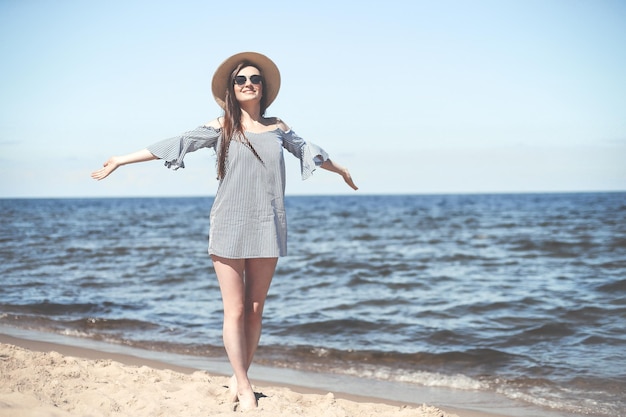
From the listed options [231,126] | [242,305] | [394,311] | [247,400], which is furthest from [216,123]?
[394,311]

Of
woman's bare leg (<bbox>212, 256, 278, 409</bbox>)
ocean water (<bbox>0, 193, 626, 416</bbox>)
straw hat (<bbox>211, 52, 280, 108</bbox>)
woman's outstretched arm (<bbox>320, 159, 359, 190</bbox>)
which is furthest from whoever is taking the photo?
ocean water (<bbox>0, 193, 626, 416</bbox>)

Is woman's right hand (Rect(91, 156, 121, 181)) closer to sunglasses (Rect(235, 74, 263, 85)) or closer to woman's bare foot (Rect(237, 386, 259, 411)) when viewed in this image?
sunglasses (Rect(235, 74, 263, 85))

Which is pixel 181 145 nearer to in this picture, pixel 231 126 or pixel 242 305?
pixel 231 126

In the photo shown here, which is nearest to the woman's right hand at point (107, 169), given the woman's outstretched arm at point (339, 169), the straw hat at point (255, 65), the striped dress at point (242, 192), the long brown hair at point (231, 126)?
the striped dress at point (242, 192)

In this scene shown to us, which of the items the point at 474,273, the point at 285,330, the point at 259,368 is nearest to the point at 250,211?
the point at 259,368

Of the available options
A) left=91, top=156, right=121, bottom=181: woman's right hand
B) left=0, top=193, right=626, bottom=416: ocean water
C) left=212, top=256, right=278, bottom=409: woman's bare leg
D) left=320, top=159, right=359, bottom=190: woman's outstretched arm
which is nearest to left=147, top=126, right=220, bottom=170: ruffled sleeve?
left=91, top=156, right=121, bottom=181: woman's right hand

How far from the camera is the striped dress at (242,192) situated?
12.6ft

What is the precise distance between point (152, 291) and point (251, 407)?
312 inches

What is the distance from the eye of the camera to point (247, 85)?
13.2 ft

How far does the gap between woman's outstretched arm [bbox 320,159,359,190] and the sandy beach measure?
1644 mm

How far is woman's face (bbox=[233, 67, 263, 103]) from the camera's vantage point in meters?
4.02

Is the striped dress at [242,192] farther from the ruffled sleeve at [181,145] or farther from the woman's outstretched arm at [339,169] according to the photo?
the woman's outstretched arm at [339,169]

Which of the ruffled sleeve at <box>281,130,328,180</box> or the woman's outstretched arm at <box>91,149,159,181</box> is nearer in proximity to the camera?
the woman's outstretched arm at <box>91,149,159,181</box>

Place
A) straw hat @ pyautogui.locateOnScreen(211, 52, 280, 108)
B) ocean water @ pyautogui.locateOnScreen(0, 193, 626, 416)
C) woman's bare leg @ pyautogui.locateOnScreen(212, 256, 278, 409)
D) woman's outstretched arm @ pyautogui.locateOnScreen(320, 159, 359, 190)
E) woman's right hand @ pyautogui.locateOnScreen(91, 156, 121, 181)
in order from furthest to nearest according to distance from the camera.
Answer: ocean water @ pyautogui.locateOnScreen(0, 193, 626, 416) < woman's outstretched arm @ pyautogui.locateOnScreen(320, 159, 359, 190) < straw hat @ pyautogui.locateOnScreen(211, 52, 280, 108) < woman's bare leg @ pyautogui.locateOnScreen(212, 256, 278, 409) < woman's right hand @ pyautogui.locateOnScreen(91, 156, 121, 181)
